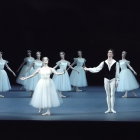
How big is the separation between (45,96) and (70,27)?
6737 mm

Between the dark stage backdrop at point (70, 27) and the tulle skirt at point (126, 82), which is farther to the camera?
the dark stage backdrop at point (70, 27)

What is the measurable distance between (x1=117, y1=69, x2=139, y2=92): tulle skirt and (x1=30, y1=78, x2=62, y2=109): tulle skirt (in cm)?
370

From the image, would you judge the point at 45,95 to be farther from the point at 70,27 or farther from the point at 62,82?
the point at 70,27

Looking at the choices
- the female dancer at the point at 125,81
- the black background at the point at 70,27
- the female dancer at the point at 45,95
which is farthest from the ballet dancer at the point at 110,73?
the black background at the point at 70,27

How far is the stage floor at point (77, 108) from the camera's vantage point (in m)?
8.80

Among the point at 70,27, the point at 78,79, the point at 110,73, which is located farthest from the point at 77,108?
the point at 70,27

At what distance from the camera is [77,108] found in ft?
34.1

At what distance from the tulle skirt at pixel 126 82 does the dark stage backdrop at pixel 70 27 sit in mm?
2935

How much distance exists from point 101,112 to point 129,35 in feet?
20.8

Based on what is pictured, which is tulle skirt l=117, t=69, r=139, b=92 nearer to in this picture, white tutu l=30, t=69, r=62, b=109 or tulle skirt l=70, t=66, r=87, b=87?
tulle skirt l=70, t=66, r=87, b=87

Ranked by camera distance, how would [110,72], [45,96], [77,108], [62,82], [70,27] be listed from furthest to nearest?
[70,27]
[62,82]
[77,108]
[110,72]
[45,96]

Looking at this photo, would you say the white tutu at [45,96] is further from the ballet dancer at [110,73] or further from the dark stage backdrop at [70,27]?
the dark stage backdrop at [70,27]
